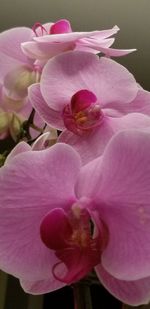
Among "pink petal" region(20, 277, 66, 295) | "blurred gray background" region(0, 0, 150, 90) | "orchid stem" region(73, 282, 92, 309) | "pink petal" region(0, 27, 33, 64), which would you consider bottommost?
"blurred gray background" region(0, 0, 150, 90)

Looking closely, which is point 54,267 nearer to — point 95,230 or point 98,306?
point 95,230

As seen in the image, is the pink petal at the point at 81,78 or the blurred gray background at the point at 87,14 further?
the blurred gray background at the point at 87,14

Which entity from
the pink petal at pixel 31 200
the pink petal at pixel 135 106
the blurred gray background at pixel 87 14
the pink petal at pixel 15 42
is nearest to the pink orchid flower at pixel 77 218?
the pink petal at pixel 31 200

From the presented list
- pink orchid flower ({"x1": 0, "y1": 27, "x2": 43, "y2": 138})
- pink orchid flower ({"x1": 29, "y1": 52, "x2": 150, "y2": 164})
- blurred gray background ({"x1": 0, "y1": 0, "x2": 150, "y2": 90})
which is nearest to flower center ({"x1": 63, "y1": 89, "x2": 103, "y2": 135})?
pink orchid flower ({"x1": 29, "y1": 52, "x2": 150, "y2": 164})

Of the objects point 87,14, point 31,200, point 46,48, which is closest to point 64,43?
point 46,48

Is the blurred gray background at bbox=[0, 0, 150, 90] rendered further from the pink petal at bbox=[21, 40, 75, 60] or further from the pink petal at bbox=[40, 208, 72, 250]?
the pink petal at bbox=[40, 208, 72, 250]

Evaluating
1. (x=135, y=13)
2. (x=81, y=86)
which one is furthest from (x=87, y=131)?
(x=135, y=13)

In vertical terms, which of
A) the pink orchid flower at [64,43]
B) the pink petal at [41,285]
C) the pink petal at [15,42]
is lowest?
the pink petal at [41,285]

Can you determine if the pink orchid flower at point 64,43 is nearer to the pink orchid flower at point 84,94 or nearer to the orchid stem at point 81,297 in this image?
the pink orchid flower at point 84,94
